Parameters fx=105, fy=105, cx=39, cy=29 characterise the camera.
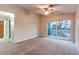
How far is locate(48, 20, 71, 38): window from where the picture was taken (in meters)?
2.26

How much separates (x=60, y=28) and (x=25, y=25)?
78 centimetres

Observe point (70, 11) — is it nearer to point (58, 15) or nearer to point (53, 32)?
point (58, 15)

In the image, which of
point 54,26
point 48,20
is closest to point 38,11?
point 48,20

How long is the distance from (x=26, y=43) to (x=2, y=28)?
1.98 feet

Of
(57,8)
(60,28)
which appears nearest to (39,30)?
(60,28)

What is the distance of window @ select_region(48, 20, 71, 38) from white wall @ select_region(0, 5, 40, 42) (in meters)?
0.31

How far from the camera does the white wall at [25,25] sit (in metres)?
2.25

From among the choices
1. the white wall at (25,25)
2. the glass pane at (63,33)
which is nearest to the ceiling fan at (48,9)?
the white wall at (25,25)

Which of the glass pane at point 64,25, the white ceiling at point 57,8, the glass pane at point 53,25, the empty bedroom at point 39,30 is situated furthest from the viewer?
the glass pane at point 53,25

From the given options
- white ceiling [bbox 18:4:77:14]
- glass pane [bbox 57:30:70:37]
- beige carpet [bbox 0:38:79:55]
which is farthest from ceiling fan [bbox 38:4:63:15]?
beige carpet [bbox 0:38:79:55]

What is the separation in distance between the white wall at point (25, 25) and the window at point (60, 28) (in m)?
0.31

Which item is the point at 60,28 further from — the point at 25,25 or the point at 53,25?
the point at 25,25

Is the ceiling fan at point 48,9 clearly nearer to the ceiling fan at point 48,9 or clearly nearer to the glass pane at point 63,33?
the ceiling fan at point 48,9

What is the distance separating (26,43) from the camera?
229 centimetres
